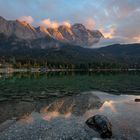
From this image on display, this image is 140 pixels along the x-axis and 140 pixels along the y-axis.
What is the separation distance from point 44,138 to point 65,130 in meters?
4.03

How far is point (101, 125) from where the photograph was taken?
94.2 feet

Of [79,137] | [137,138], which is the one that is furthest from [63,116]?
[137,138]

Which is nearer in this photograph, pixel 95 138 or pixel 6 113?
pixel 95 138

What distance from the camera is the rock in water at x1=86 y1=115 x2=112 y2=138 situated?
2728 cm

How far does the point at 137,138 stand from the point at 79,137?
686 centimetres

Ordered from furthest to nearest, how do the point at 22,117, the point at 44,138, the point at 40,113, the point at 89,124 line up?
the point at 40,113 → the point at 22,117 → the point at 89,124 → the point at 44,138

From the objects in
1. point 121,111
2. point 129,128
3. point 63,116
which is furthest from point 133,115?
point 63,116

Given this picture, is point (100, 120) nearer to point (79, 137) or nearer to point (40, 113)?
point (79, 137)

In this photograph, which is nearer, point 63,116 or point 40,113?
point 63,116

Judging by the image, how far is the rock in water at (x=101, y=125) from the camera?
89.5 feet

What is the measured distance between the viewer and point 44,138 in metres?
25.5

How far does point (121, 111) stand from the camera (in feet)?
135

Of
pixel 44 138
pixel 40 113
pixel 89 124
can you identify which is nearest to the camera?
pixel 44 138

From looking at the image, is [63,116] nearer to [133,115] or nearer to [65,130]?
[65,130]
